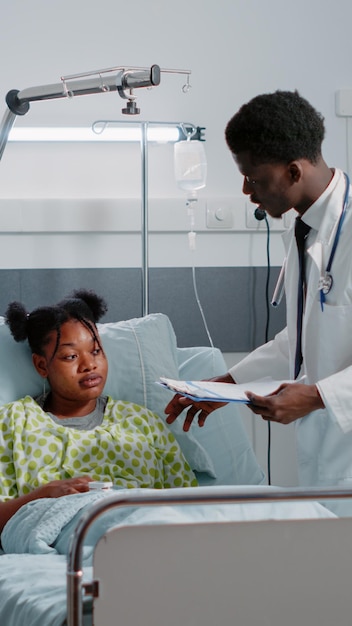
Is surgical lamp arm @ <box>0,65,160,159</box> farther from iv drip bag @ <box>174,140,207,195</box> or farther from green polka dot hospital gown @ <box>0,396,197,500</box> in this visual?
green polka dot hospital gown @ <box>0,396,197,500</box>

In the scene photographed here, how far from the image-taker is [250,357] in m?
2.51

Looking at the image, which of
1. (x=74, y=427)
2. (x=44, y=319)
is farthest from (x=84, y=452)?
(x=44, y=319)

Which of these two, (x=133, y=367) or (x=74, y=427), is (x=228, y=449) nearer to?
(x=133, y=367)

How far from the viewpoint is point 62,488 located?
2.15 m

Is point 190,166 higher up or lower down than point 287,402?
higher up

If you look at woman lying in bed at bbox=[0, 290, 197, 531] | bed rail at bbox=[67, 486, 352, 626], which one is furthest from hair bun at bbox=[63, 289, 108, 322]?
bed rail at bbox=[67, 486, 352, 626]

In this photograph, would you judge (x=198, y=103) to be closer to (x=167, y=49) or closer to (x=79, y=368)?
(x=167, y=49)

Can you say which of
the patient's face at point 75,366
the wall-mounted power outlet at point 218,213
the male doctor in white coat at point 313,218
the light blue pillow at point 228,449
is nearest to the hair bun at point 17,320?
the patient's face at point 75,366

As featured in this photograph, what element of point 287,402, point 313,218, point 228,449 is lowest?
point 228,449

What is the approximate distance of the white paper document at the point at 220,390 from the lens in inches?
74.4

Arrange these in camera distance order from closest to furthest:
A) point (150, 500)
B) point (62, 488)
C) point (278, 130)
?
1. point (150, 500)
2. point (278, 130)
3. point (62, 488)

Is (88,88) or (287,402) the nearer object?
(287,402)

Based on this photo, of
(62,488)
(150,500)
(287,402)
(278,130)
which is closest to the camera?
(150,500)

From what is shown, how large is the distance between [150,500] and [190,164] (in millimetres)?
2099
